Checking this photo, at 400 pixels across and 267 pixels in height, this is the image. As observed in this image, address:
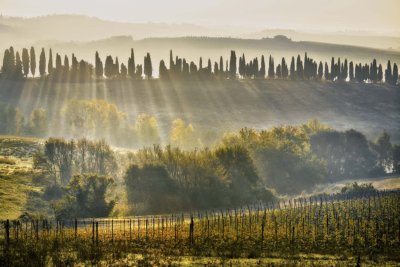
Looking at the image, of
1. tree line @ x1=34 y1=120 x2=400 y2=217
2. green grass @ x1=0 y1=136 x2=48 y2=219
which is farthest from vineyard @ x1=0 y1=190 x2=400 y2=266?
tree line @ x1=34 y1=120 x2=400 y2=217

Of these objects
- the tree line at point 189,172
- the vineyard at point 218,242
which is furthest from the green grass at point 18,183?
the vineyard at point 218,242

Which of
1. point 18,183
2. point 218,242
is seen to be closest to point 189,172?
point 18,183

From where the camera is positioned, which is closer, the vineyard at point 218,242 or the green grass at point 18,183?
the vineyard at point 218,242

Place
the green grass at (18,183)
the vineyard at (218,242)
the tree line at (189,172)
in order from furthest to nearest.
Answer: the tree line at (189,172) → the green grass at (18,183) → the vineyard at (218,242)

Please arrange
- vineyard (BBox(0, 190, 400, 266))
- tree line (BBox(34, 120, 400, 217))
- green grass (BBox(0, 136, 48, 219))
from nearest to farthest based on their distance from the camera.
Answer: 1. vineyard (BBox(0, 190, 400, 266))
2. green grass (BBox(0, 136, 48, 219))
3. tree line (BBox(34, 120, 400, 217))

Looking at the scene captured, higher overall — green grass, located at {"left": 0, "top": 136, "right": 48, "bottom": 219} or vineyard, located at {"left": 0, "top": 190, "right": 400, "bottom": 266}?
vineyard, located at {"left": 0, "top": 190, "right": 400, "bottom": 266}

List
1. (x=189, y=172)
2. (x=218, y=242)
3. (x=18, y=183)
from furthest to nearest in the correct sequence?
(x=189, y=172)
(x=18, y=183)
(x=218, y=242)

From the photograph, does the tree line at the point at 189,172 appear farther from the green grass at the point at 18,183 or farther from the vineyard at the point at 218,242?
the vineyard at the point at 218,242

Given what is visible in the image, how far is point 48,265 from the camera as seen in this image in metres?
52.7

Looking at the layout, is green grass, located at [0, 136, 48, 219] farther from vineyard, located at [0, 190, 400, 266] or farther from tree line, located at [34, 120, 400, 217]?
vineyard, located at [0, 190, 400, 266]

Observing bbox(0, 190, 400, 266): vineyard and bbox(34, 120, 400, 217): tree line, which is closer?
bbox(0, 190, 400, 266): vineyard

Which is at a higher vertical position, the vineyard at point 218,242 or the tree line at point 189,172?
the vineyard at point 218,242

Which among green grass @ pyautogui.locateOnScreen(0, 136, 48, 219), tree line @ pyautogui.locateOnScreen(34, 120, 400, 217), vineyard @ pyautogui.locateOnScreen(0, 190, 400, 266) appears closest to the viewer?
vineyard @ pyautogui.locateOnScreen(0, 190, 400, 266)

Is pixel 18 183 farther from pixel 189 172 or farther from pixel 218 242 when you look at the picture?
pixel 218 242
